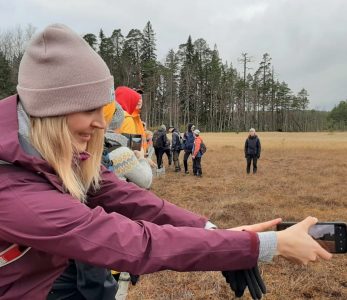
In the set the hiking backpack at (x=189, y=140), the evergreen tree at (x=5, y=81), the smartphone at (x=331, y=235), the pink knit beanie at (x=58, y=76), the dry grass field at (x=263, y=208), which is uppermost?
the evergreen tree at (x=5, y=81)

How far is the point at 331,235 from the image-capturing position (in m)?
1.57

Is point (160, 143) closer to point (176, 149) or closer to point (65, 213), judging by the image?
point (176, 149)

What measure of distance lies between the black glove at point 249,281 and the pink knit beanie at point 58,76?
73cm

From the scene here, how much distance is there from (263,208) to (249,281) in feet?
28.2

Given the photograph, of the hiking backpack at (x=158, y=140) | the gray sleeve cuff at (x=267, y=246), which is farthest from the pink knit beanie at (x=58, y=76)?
the hiking backpack at (x=158, y=140)

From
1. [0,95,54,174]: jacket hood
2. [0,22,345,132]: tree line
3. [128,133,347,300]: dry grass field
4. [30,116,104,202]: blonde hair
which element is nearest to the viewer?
[0,95,54,174]: jacket hood

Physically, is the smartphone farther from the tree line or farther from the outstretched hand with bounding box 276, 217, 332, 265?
the tree line

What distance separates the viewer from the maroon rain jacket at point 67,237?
122 cm

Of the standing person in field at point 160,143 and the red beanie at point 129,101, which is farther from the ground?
the red beanie at point 129,101

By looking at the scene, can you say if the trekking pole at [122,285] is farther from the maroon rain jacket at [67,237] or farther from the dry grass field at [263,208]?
the maroon rain jacket at [67,237]

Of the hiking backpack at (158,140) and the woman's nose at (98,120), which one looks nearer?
the woman's nose at (98,120)

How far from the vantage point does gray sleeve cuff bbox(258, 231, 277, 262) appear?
135 centimetres

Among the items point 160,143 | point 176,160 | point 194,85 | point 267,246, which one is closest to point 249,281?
point 267,246

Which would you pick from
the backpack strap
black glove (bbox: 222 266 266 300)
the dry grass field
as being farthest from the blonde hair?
the dry grass field
